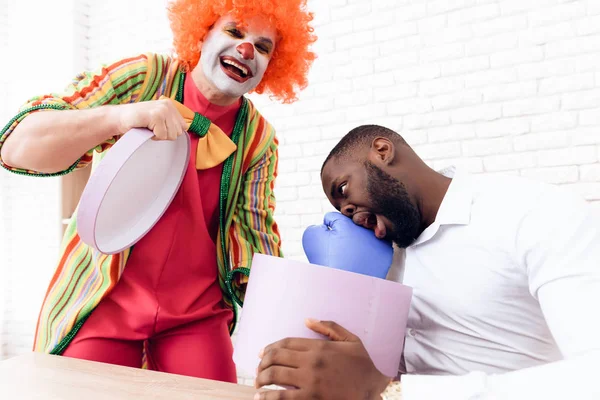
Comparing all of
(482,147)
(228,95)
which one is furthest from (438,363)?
(482,147)

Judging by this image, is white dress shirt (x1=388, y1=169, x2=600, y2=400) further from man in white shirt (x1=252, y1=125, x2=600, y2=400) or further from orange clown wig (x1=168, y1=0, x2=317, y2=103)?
orange clown wig (x1=168, y1=0, x2=317, y2=103)

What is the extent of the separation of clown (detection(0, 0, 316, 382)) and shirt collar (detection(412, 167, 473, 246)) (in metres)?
0.49

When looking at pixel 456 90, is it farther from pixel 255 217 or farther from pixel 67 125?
pixel 67 125

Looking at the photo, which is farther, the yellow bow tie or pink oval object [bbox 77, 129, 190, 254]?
the yellow bow tie

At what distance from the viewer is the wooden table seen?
2.66 feet

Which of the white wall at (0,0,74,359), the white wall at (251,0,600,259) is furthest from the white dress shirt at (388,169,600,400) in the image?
the white wall at (0,0,74,359)

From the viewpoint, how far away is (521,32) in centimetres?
206

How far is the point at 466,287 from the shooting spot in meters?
0.92

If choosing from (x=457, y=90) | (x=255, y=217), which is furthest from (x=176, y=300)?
(x=457, y=90)

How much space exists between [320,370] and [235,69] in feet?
2.82

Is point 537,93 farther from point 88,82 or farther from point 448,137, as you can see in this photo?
point 88,82

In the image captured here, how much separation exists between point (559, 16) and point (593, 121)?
17.0 inches

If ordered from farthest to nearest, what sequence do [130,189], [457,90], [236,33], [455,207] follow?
Answer: [457,90], [236,33], [130,189], [455,207]

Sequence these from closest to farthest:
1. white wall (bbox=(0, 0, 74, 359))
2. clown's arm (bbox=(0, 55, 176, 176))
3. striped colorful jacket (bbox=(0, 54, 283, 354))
A: clown's arm (bbox=(0, 55, 176, 176)), striped colorful jacket (bbox=(0, 54, 283, 354)), white wall (bbox=(0, 0, 74, 359))
